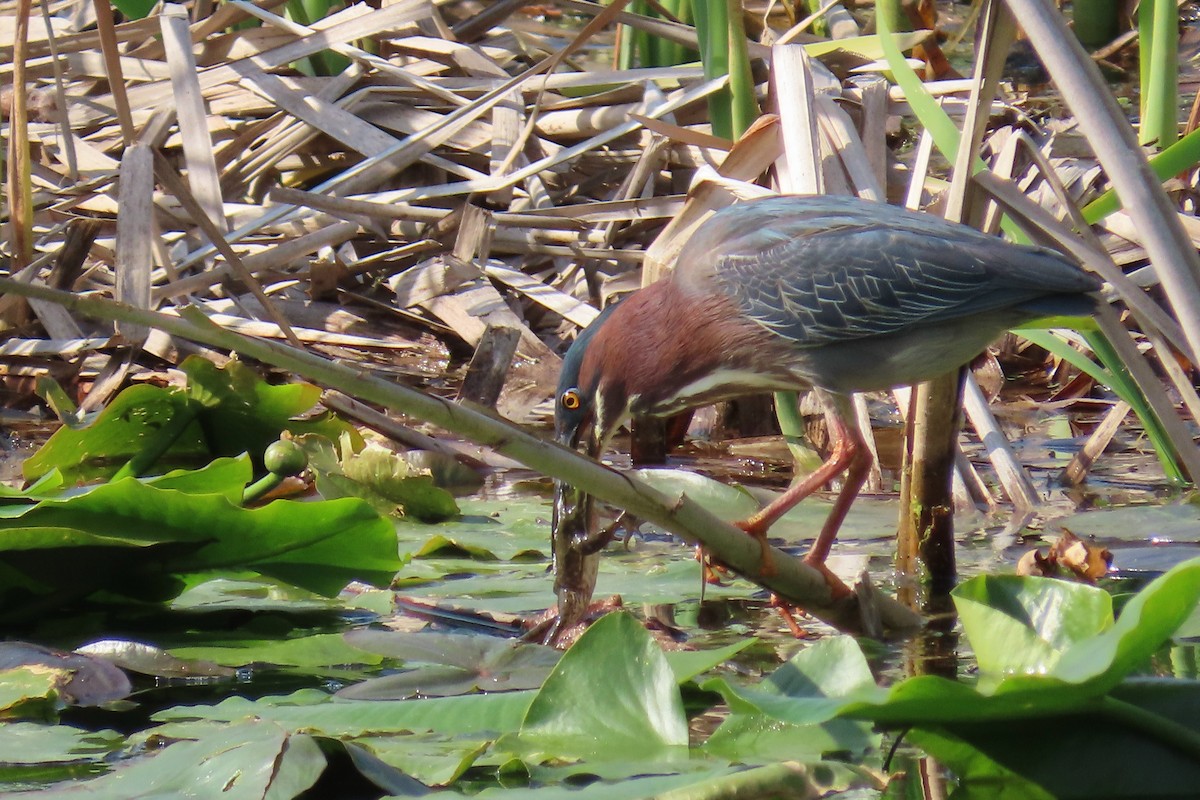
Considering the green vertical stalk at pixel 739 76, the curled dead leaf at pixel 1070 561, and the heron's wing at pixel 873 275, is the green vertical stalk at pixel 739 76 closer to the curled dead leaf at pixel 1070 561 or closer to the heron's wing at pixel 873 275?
the heron's wing at pixel 873 275

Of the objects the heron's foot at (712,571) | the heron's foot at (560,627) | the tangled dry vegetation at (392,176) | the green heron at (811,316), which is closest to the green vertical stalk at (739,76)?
the tangled dry vegetation at (392,176)

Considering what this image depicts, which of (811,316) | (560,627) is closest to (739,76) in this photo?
(811,316)

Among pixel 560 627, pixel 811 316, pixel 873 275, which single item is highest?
pixel 873 275

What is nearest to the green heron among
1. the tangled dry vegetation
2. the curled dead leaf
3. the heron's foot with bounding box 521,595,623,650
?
the heron's foot with bounding box 521,595,623,650

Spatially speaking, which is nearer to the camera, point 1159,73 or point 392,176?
point 1159,73

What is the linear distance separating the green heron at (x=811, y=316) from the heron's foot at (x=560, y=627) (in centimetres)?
28

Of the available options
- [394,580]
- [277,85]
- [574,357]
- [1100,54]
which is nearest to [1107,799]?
[394,580]

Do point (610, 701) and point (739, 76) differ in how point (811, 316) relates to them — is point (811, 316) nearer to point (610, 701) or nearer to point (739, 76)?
point (739, 76)

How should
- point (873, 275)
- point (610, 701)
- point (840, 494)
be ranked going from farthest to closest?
point (873, 275)
point (840, 494)
point (610, 701)

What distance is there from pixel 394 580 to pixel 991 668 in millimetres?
1595

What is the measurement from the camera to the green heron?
3.81 metres

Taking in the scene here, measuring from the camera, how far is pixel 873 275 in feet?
13.3

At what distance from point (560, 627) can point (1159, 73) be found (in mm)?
3521

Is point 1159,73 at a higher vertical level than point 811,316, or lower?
higher
